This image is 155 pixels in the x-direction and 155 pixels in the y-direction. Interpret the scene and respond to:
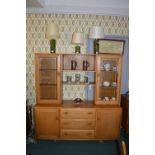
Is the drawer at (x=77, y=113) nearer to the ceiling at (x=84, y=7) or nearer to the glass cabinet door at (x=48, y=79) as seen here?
the glass cabinet door at (x=48, y=79)

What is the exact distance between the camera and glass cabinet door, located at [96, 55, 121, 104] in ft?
10.1

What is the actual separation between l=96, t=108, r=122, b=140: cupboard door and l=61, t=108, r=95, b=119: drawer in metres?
0.17

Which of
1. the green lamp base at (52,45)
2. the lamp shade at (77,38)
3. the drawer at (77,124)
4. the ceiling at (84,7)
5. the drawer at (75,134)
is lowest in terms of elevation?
the drawer at (75,134)

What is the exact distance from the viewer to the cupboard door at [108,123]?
2.99 m

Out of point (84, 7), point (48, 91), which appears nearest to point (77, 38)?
point (84, 7)

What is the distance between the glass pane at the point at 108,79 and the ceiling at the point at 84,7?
3.32 feet

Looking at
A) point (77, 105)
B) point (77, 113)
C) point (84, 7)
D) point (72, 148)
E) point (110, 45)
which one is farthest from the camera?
point (110, 45)

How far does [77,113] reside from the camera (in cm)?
296

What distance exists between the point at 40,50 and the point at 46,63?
429 millimetres

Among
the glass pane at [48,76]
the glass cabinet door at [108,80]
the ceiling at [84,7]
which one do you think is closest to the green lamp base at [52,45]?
the glass pane at [48,76]

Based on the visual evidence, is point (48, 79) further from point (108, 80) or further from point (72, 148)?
point (72, 148)
